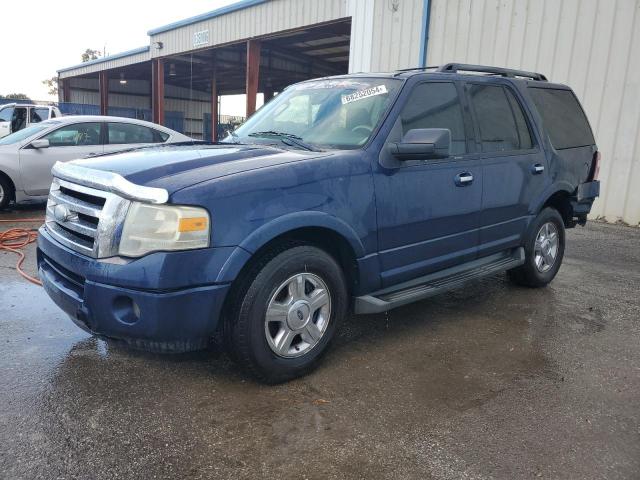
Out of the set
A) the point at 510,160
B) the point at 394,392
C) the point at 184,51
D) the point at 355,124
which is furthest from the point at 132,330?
the point at 184,51

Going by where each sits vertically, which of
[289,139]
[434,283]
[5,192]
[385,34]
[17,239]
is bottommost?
[17,239]

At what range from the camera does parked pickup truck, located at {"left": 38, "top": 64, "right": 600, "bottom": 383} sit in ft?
8.60

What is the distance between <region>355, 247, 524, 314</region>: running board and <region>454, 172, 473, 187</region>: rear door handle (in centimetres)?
65

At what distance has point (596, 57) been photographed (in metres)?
8.83

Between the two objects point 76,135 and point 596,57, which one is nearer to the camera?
point 76,135

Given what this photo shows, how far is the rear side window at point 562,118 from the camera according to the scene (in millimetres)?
4914

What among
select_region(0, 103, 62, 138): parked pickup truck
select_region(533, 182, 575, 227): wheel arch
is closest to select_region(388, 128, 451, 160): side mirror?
select_region(533, 182, 575, 227): wheel arch

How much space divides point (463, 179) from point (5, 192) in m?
7.43

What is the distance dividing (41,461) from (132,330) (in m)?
0.68

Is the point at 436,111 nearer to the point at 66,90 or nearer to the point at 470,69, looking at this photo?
the point at 470,69

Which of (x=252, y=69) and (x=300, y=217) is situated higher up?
(x=252, y=69)

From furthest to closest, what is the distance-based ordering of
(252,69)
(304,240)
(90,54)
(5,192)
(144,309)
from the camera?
(90,54)
(252,69)
(5,192)
(304,240)
(144,309)

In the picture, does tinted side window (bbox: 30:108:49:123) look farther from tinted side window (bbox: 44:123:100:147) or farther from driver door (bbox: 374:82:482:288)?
driver door (bbox: 374:82:482:288)

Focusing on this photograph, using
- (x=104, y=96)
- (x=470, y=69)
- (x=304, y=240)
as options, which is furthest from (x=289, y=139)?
(x=104, y=96)
